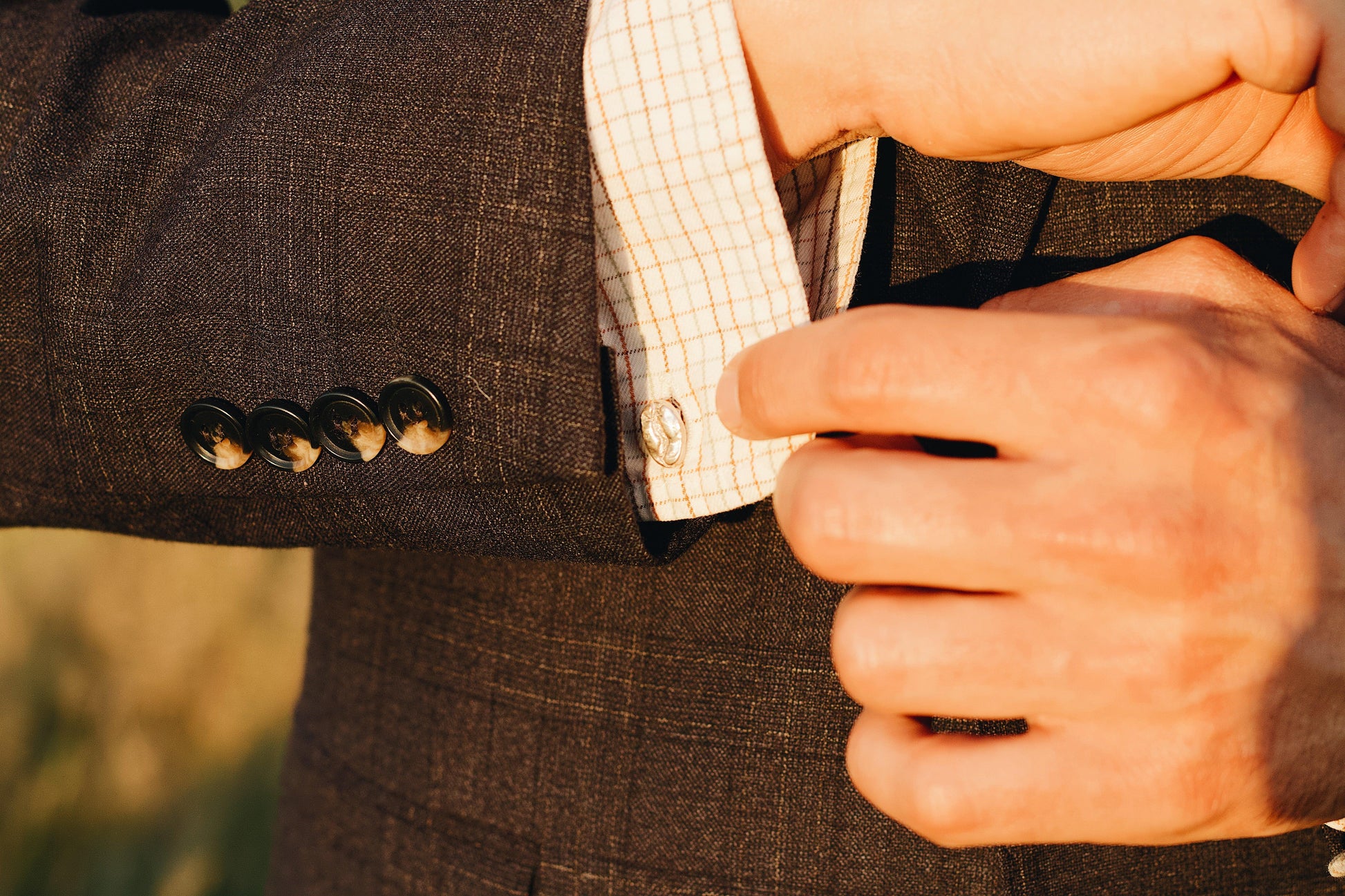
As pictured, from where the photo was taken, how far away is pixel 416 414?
31.9 inches

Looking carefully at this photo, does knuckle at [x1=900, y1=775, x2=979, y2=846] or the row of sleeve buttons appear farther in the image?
the row of sleeve buttons

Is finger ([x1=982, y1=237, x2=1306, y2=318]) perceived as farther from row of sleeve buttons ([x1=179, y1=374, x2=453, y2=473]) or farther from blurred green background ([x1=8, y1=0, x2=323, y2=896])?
blurred green background ([x1=8, y1=0, x2=323, y2=896])

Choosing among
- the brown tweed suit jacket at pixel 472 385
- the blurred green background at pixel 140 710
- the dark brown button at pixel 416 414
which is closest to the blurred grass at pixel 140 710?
the blurred green background at pixel 140 710

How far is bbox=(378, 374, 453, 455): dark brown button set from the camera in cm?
80

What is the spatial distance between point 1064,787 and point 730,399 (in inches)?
16.6

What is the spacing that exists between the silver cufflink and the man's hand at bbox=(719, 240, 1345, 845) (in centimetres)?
20

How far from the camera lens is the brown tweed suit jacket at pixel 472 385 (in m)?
0.79

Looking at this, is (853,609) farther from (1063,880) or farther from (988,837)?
(1063,880)

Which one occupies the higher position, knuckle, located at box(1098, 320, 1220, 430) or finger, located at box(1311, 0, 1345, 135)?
finger, located at box(1311, 0, 1345, 135)

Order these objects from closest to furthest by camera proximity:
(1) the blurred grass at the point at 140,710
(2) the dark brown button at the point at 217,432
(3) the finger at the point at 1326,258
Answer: (3) the finger at the point at 1326,258 < (2) the dark brown button at the point at 217,432 < (1) the blurred grass at the point at 140,710

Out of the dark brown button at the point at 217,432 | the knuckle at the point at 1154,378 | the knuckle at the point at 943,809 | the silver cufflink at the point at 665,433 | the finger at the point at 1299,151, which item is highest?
the finger at the point at 1299,151

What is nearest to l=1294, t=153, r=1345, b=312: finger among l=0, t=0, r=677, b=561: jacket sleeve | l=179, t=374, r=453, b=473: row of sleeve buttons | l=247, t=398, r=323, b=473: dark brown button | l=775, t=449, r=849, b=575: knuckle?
l=775, t=449, r=849, b=575: knuckle

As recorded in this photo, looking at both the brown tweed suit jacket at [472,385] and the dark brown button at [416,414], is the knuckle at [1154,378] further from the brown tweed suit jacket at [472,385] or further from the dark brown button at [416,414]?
the dark brown button at [416,414]

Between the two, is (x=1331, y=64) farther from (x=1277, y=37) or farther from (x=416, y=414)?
(x=416, y=414)
